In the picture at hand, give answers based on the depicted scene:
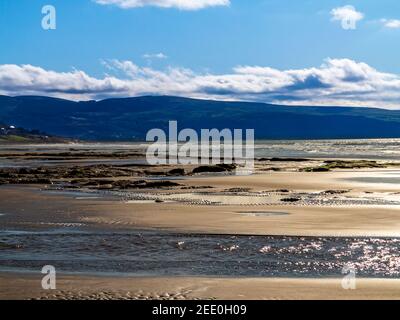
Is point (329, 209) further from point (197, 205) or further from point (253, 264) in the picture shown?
point (253, 264)

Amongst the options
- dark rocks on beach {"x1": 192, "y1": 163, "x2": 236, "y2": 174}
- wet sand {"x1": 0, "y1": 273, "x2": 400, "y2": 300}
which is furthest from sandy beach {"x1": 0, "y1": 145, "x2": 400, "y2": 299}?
dark rocks on beach {"x1": 192, "y1": 163, "x2": 236, "y2": 174}

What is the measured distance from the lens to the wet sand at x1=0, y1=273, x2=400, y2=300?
13164 mm

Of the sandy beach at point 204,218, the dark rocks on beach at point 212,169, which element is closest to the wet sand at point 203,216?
the sandy beach at point 204,218

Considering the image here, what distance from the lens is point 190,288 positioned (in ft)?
45.9

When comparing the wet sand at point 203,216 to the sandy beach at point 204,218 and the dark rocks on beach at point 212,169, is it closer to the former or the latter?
the sandy beach at point 204,218

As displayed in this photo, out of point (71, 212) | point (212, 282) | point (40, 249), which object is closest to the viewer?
point (212, 282)

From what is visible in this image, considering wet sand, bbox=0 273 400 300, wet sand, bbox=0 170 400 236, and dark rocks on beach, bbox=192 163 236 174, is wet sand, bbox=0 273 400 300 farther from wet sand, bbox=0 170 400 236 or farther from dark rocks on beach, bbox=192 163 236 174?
dark rocks on beach, bbox=192 163 236 174

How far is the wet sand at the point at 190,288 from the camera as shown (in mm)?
13164

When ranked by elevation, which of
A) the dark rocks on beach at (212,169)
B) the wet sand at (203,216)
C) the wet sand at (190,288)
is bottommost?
the wet sand at (190,288)

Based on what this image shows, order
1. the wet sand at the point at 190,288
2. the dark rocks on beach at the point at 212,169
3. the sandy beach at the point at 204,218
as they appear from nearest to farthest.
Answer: the wet sand at the point at 190,288
the sandy beach at the point at 204,218
the dark rocks on beach at the point at 212,169

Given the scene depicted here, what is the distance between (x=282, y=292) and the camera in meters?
13.5

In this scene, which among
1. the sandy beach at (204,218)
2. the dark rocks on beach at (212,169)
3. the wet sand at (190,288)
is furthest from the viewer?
the dark rocks on beach at (212,169)

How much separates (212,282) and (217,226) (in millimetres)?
9030
